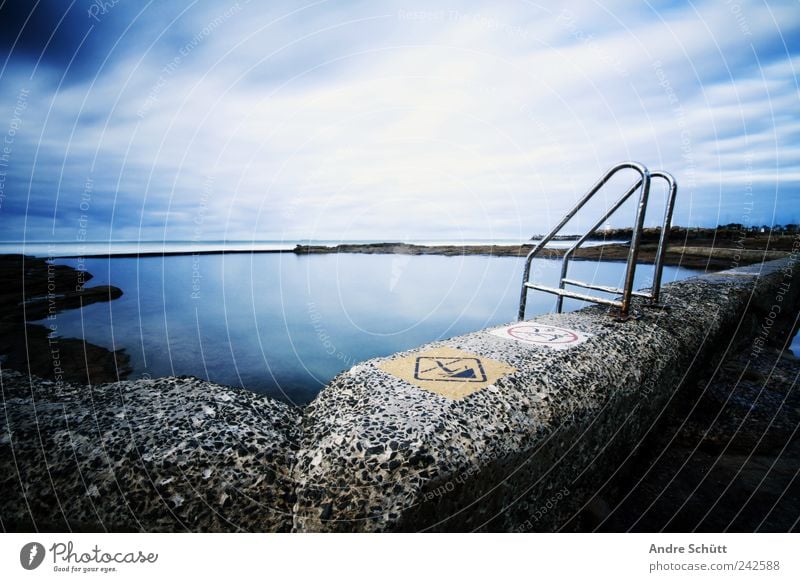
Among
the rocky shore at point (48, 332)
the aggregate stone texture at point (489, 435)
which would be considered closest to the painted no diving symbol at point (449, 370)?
the aggregate stone texture at point (489, 435)

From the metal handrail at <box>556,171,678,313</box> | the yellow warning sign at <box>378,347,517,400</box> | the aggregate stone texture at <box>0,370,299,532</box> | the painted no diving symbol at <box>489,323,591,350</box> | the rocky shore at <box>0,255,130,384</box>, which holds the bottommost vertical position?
the rocky shore at <box>0,255,130,384</box>

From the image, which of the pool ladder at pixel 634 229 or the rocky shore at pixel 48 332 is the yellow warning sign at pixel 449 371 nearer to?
the pool ladder at pixel 634 229

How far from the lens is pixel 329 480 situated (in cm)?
126

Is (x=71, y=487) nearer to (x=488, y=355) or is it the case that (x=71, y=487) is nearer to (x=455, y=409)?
(x=455, y=409)

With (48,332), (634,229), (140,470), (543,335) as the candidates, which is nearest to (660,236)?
(634,229)

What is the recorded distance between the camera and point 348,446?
52.8 inches

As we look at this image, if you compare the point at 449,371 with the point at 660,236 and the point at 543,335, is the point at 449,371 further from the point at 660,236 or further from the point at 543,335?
the point at 660,236

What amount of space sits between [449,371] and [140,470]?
139 centimetres

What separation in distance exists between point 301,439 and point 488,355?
1.18 meters

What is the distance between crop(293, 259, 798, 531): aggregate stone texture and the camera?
1238mm

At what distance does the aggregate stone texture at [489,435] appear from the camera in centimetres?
124

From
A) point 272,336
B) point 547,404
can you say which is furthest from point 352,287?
point 547,404

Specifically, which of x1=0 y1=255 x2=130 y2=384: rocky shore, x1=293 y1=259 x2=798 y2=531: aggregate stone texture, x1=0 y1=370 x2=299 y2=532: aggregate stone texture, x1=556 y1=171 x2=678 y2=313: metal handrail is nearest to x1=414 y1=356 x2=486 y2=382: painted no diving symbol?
x1=293 y1=259 x2=798 y2=531: aggregate stone texture

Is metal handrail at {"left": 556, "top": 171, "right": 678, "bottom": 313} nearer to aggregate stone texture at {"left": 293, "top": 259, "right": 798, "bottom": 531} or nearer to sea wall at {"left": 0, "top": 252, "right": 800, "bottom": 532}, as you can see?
aggregate stone texture at {"left": 293, "top": 259, "right": 798, "bottom": 531}
